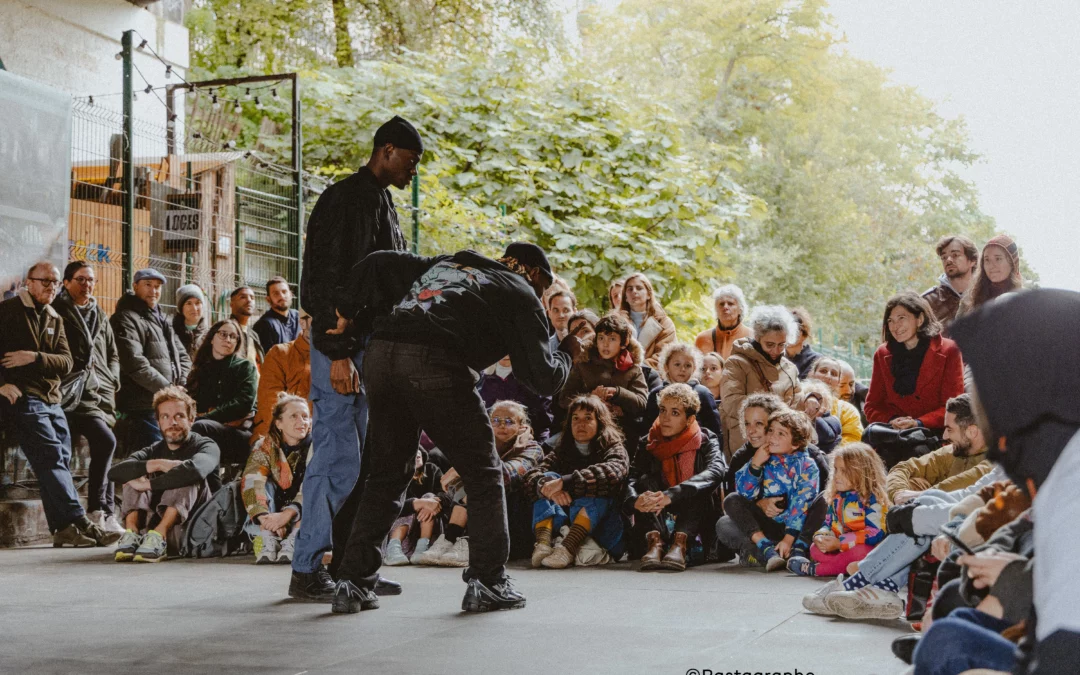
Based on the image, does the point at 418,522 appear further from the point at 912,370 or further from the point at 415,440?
Answer: the point at 912,370

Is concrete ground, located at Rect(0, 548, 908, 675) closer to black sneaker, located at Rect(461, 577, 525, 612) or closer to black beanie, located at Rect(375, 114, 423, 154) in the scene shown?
black sneaker, located at Rect(461, 577, 525, 612)

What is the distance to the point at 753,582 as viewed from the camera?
21.7 ft

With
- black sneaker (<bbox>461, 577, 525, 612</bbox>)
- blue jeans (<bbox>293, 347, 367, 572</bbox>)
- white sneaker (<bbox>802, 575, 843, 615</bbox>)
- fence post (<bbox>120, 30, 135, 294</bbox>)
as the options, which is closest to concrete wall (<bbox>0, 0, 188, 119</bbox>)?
fence post (<bbox>120, 30, 135, 294</bbox>)

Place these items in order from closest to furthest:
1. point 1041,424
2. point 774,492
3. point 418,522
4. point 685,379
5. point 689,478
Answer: point 1041,424 < point 774,492 < point 689,478 < point 418,522 < point 685,379

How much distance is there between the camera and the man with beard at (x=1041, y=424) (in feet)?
5.47

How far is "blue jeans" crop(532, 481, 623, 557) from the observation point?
25.4 feet

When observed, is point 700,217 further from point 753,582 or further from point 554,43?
point 753,582

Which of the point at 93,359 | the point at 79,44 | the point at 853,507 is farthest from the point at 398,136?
the point at 79,44

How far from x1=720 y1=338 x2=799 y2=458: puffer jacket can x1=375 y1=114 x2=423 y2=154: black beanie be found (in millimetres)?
3398

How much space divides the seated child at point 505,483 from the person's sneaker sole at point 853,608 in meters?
2.76

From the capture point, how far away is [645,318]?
9469mm

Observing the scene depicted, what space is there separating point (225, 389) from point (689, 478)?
146 inches

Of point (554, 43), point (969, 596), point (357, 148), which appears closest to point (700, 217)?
point (357, 148)

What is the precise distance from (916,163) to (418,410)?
3207 centimetres
